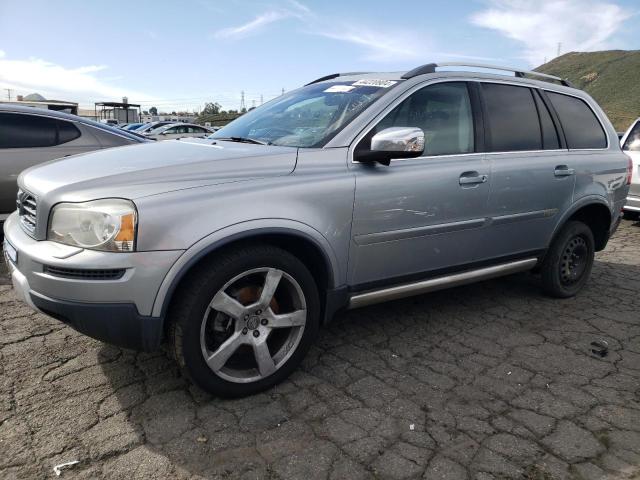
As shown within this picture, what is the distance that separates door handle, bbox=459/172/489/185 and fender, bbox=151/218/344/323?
1131mm

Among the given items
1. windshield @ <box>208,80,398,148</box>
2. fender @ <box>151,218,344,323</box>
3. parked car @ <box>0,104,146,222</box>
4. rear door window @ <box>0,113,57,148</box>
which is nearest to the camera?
fender @ <box>151,218,344,323</box>

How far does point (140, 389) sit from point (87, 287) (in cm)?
80

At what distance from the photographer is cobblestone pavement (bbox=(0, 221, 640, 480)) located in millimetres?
2254

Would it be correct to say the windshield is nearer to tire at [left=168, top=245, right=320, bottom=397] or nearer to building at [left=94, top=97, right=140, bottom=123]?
tire at [left=168, top=245, right=320, bottom=397]

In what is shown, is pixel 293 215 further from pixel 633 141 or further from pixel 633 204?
pixel 633 141

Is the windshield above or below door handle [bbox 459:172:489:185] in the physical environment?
above

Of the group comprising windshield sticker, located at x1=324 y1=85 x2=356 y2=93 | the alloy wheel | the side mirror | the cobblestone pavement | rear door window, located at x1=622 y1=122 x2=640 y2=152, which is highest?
windshield sticker, located at x1=324 y1=85 x2=356 y2=93

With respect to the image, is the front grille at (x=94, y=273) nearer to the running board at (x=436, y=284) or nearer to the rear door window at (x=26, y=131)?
the running board at (x=436, y=284)

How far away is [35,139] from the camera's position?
5.47 metres

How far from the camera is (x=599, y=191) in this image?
14.4 ft

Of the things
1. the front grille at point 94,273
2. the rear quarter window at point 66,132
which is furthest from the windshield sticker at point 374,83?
the rear quarter window at point 66,132

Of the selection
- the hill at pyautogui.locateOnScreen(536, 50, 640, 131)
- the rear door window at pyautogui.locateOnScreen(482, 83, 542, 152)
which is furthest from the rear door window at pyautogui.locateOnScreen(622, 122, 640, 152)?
the hill at pyautogui.locateOnScreen(536, 50, 640, 131)

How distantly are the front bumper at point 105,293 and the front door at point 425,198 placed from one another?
45.9 inches

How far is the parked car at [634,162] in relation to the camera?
24.8 feet
